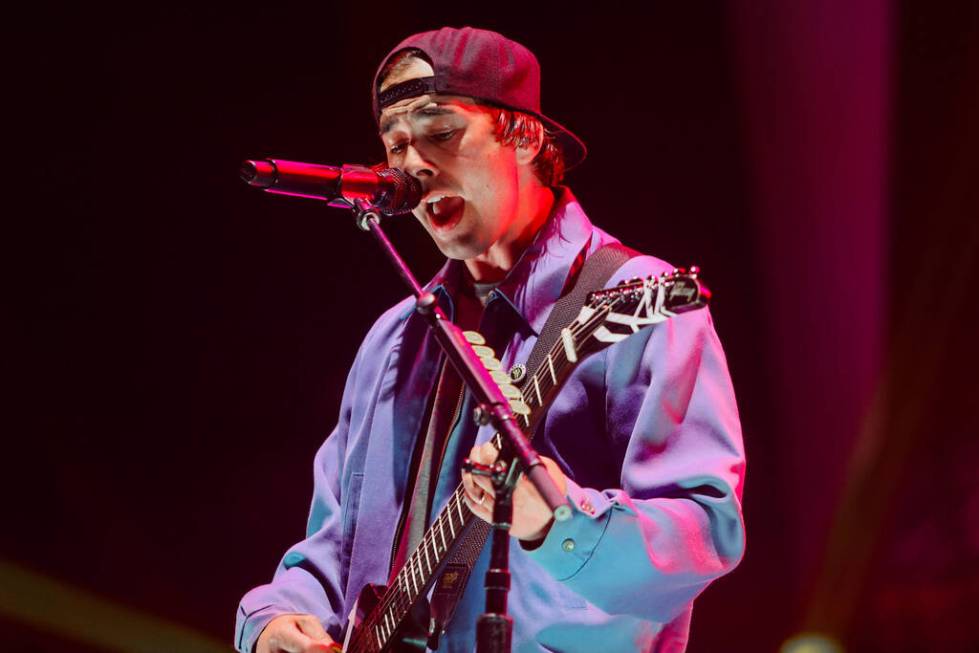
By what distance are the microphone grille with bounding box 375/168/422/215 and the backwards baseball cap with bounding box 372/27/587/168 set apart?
287 mm

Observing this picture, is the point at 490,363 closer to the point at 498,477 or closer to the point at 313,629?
the point at 498,477

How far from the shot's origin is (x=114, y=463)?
4.57 meters

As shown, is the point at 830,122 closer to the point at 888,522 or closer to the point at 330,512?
the point at 888,522

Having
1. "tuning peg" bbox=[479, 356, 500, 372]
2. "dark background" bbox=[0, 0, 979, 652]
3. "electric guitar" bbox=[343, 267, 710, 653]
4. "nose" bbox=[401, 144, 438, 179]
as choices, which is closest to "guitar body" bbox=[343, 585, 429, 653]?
"electric guitar" bbox=[343, 267, 710, 653]

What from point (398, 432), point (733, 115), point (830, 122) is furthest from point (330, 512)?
point (830, 122)

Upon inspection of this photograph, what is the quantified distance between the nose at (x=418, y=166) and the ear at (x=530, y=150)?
0.25m

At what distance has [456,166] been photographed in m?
2.34

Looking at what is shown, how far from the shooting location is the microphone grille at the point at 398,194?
2070 mm

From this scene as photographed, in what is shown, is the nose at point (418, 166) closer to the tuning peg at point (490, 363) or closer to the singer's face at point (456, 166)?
the singer's face at point (456, 166)

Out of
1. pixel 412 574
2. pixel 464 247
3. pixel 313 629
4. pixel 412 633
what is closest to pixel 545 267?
pixel 464 247

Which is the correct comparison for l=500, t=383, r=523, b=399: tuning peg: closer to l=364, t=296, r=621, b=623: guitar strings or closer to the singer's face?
l=364, t=296, r=621, b=623: guitar strings

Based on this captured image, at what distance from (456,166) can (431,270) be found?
1.98m

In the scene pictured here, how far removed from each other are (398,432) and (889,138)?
2904mm

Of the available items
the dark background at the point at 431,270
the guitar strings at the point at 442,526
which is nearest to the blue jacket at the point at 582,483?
the guitar strings at the point at 442,526
